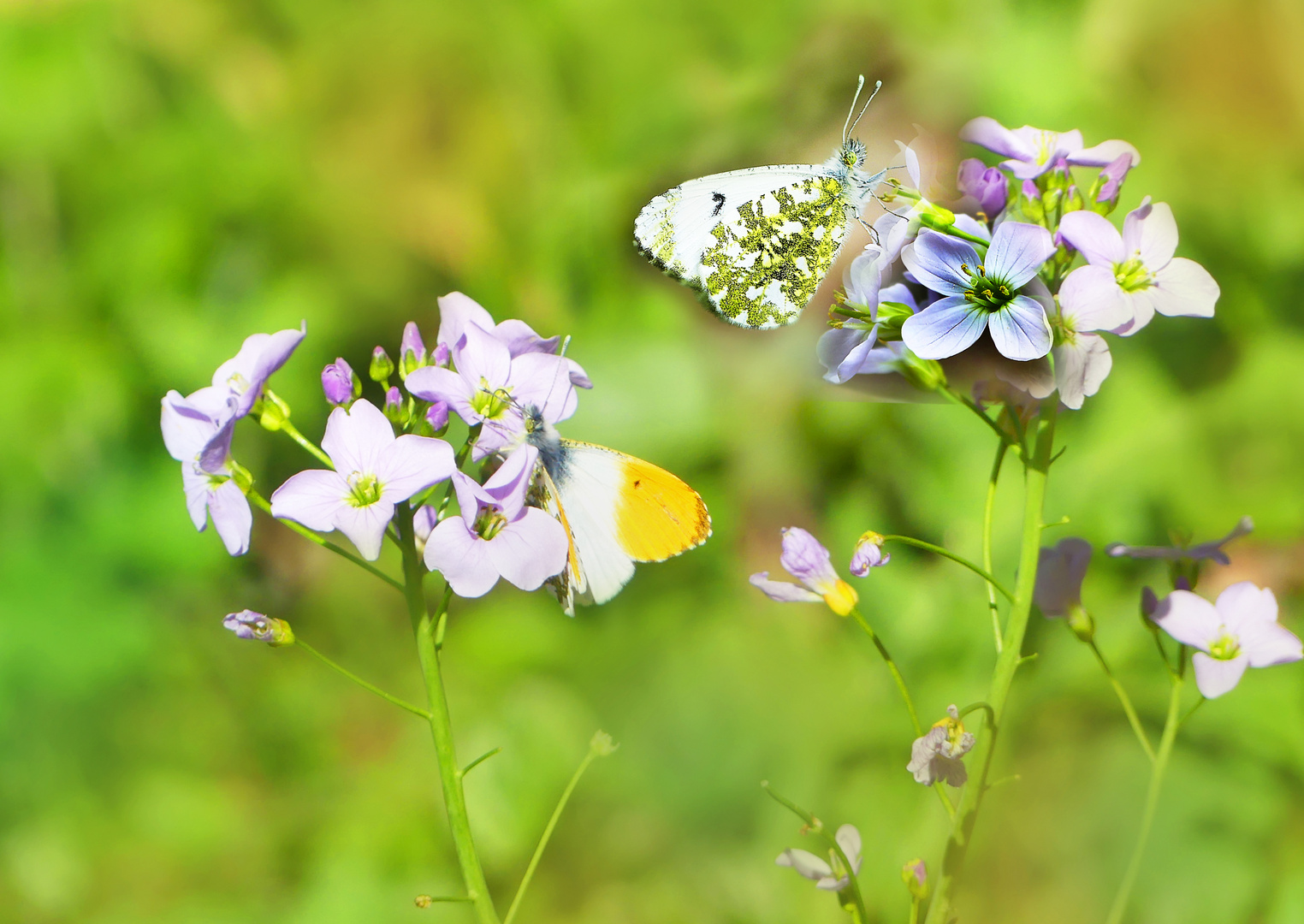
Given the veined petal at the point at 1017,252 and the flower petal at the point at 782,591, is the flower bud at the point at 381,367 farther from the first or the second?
the veined petal at the point at 1017,252

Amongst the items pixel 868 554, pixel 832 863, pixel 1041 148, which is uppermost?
pixel 1041 148

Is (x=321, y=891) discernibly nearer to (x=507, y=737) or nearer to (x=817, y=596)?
(x=507, y=737)

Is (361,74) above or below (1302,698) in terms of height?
above

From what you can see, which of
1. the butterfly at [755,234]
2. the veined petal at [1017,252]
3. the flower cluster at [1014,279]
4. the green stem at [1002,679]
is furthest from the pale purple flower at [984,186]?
the butterfly at [755,234]

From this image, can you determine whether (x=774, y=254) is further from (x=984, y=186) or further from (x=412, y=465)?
(x=412, y=465)

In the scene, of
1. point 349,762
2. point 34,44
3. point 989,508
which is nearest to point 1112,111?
point 989,508

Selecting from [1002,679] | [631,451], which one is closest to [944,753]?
[1002,679]

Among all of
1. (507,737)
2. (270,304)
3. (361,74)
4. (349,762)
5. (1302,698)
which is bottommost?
(349,762)
